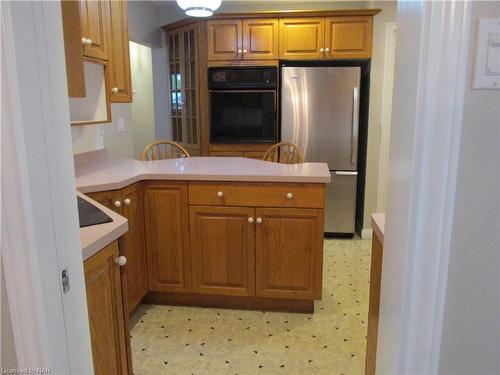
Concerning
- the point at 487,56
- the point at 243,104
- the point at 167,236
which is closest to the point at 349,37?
the point at 243,104

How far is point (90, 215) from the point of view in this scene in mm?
1475

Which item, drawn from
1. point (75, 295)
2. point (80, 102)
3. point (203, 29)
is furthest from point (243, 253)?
point (203, 29)

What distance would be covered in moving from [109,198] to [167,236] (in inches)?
19.1

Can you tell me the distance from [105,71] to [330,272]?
2125 millimetres

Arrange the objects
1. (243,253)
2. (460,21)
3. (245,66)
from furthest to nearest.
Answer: (245,66), (243,253), (460,21)

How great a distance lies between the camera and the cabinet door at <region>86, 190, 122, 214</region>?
2.16 m

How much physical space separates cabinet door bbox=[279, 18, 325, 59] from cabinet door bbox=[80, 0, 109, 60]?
70.5 inches

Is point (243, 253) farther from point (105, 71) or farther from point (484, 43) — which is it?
point (484, 43)

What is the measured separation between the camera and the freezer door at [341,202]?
3.95 metres

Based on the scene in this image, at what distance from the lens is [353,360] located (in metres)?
2.09

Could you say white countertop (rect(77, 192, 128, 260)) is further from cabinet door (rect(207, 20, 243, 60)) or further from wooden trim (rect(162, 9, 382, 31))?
wooden trim (rect(162, 9, 382, 31))

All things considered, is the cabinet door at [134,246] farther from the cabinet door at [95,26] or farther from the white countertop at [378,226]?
the white countertop at [378,226]

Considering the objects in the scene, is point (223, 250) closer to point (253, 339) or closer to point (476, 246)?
point (253, 339)

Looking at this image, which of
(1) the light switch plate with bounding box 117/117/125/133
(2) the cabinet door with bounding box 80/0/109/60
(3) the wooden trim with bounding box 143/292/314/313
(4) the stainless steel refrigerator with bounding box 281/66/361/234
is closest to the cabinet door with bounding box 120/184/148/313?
(3) the wooden trim with bounding box 143/292/314/313
